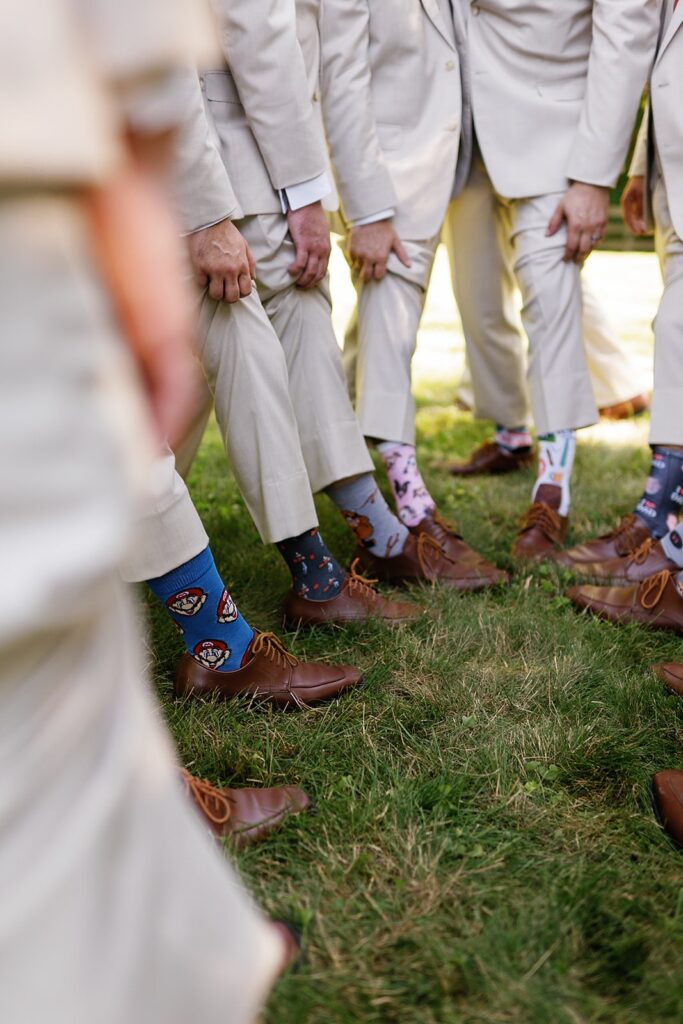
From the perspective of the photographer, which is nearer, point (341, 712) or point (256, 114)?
point (341, 712)

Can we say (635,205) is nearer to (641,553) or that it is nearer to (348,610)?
(641,553)

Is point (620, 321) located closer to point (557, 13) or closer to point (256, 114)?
point (557, 13)

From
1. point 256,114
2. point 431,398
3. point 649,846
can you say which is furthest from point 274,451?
point 431,398

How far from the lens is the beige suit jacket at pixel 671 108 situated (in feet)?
8.21

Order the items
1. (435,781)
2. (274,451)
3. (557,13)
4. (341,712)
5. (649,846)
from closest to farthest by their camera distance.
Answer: (649,846)
(435,781)
(341,712)
(274,451)
(557,13)

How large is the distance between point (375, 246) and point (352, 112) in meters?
0.36

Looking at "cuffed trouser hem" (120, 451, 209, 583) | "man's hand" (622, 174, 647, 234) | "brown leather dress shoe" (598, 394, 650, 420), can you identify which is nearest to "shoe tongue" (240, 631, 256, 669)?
"cuffed trouser hem" (120, 451, 209, 583)

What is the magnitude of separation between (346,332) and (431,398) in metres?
1.48

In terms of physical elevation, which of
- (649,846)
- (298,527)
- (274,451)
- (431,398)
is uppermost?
(274,451)

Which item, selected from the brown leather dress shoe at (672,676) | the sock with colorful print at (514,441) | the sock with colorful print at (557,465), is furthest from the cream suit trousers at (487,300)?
the brown leather dress shoe at (672,676)

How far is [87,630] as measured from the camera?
24.0 inches

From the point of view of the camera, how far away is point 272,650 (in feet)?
6.04

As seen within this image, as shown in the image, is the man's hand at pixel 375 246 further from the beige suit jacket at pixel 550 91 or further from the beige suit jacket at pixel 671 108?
the beige suit jacket at pixel 671 108

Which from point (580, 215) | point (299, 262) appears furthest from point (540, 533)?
point (299, 262)
